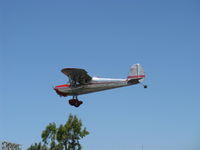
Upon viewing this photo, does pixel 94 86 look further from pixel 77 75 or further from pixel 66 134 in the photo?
pixel 66 134

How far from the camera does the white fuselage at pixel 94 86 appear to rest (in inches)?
1321

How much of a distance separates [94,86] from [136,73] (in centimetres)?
436

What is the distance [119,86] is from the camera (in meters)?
33.7

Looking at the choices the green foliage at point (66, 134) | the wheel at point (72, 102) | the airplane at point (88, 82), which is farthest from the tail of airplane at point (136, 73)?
the green foliage at point (66, 134)

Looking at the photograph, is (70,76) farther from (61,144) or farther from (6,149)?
(61,144)

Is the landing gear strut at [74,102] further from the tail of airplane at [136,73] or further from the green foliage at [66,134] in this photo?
the green foliage at [66,134]

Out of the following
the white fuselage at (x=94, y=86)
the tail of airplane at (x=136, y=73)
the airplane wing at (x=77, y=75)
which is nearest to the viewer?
the white fuselage at (x=94, y=86)

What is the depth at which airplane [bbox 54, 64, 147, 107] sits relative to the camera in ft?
110

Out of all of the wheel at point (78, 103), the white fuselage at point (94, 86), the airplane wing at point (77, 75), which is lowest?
the wheel at point (78, 103)

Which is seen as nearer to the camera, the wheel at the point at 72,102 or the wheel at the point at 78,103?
the wheel at the point at 78,103

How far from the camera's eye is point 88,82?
1355 inches

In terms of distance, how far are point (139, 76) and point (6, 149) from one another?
23.7 m

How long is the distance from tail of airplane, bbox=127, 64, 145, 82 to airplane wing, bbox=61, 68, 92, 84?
408cm

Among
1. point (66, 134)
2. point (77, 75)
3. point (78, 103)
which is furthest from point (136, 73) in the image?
point (66, 134)
